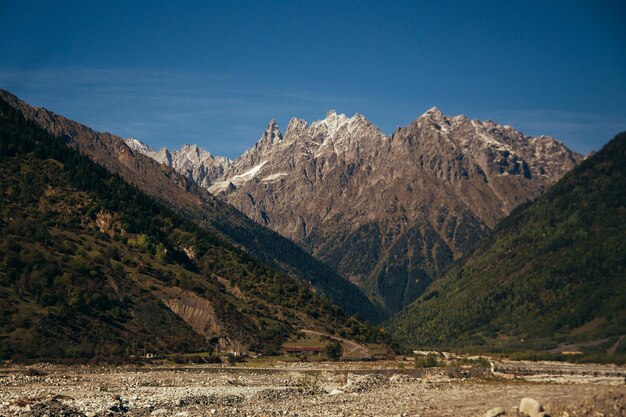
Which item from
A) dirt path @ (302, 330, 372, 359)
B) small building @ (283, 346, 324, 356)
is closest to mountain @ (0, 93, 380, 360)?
small building @ (283, 346, 324, 356)

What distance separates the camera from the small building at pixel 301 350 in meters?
176

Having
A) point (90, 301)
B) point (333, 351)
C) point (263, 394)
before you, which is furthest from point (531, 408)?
point (333, 351)

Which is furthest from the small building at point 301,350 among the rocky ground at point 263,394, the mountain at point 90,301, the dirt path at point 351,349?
the rocky ground at point 263,394

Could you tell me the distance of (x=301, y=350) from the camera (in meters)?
176

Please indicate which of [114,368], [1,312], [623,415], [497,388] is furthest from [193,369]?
[623,415]

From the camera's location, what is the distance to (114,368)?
125m

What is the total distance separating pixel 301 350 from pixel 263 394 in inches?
3585

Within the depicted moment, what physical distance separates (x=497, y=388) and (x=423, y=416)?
109ft

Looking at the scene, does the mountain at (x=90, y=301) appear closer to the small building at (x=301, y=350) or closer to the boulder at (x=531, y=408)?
the small building at (x=301, y=350)

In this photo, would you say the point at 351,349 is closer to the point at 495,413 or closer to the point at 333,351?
the point at 333,351

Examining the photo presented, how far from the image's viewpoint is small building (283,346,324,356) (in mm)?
175500

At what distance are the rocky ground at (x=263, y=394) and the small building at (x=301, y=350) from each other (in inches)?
1894

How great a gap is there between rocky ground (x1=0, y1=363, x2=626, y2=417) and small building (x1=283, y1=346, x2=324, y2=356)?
48097mm

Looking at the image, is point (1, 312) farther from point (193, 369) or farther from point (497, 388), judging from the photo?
point (497, 388)
